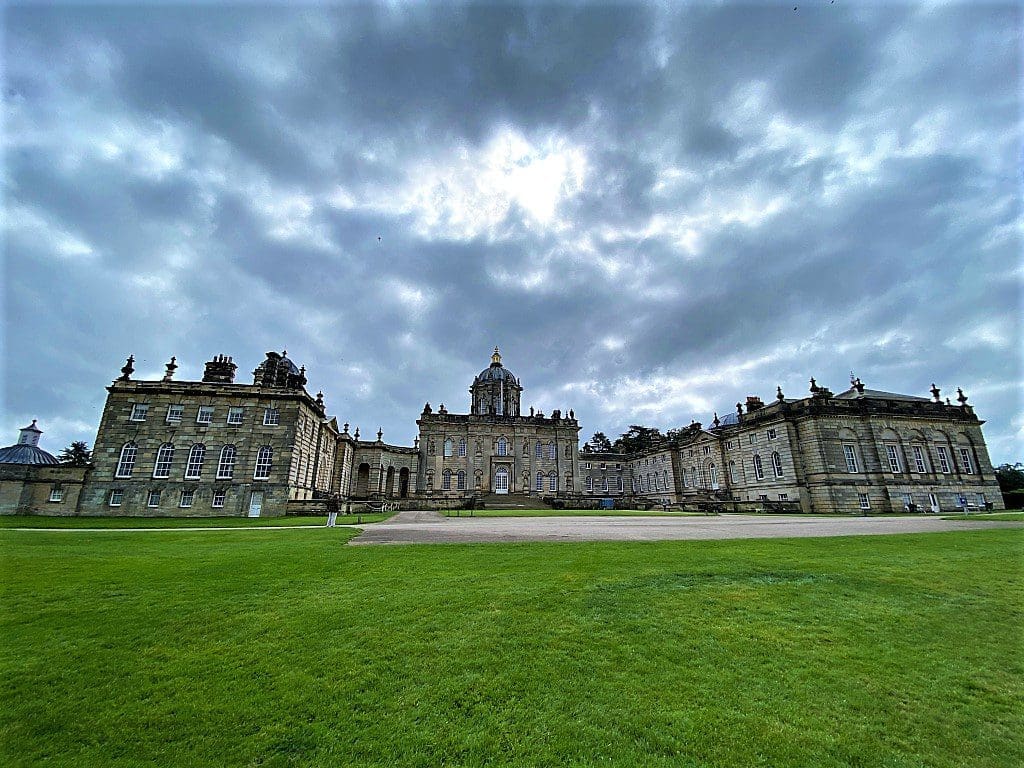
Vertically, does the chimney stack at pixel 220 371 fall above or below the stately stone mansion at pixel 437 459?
above

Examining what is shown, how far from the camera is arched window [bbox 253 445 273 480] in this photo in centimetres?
3641

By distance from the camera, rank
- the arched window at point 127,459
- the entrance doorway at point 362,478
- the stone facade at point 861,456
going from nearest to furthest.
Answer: the arched window at point 127,459 → the stone facade at point 861,456 → the entrance doorway at point 362,478

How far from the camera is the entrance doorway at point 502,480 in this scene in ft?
203

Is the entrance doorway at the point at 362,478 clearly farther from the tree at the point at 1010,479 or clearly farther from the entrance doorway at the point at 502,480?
the tree at the point at 1010,479

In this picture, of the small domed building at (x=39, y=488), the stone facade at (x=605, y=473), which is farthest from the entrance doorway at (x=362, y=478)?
the stone facade at (x=605, y=473)

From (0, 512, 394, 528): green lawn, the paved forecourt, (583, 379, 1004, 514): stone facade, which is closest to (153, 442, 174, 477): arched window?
(0, 512, 394, 528): green lawn

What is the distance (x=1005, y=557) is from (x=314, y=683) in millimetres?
15192

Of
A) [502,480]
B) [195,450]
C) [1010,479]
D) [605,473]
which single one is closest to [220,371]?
[195,450]

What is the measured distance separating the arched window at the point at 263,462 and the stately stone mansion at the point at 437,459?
8cm

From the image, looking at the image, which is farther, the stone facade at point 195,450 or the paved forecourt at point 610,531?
the stone facade at point 195,450

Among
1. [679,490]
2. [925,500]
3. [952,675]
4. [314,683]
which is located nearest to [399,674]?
[314,683]

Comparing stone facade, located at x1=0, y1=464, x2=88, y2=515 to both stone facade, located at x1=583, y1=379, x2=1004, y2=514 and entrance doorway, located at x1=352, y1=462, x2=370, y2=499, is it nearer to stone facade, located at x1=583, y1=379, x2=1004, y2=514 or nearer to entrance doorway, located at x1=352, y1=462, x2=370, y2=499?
entrance doorway, located at x1=352, y1=462, x2=370, y2=499

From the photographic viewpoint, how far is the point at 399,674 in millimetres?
4703

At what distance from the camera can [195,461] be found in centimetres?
3641
